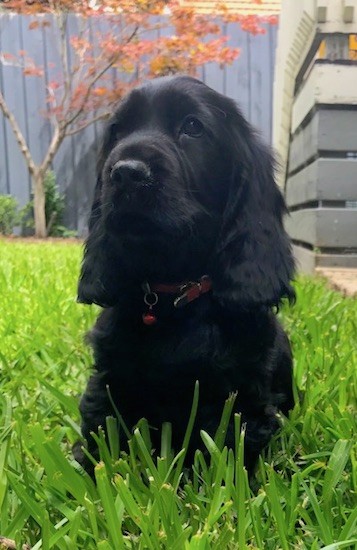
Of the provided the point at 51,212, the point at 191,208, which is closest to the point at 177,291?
the point at 191,208

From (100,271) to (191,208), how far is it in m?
0.28

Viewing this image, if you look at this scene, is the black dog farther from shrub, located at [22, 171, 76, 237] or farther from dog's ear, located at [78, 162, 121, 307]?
shrub, located at [22, 171, 76, 237]

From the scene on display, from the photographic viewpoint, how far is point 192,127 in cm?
136

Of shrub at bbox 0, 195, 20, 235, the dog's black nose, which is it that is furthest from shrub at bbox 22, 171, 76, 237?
the dog's black nose

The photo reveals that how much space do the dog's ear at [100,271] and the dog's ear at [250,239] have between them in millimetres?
222

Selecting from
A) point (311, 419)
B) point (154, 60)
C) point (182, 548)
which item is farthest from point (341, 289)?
point (154, 60)

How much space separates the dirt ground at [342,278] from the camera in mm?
2845

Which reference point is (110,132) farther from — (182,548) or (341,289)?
(341,289)

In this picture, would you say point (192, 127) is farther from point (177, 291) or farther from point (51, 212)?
point (51, 212)

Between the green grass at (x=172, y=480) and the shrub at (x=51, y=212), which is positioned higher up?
the green grass at (x=172, y=480)

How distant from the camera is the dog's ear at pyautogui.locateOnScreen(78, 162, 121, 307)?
1.39m

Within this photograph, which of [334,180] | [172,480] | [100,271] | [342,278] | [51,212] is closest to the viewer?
[172,480]

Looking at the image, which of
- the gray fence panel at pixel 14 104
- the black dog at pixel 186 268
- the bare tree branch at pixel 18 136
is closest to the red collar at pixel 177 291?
the black dog at pixel 186 268

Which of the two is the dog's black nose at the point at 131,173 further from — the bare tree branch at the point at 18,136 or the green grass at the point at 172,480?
the bare tree branch at the point at 18,136
